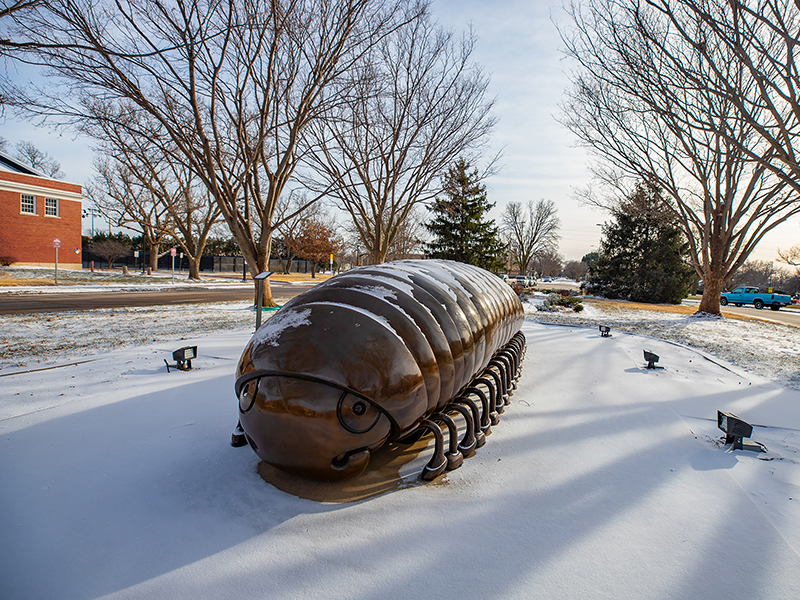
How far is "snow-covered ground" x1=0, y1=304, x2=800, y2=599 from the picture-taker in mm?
2098

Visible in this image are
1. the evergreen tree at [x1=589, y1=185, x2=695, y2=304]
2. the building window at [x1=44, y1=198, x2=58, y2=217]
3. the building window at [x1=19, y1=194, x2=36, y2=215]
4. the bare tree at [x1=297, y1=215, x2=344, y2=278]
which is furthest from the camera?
the bare tree at [x1=297, y1=215, x2=344, y2=278]

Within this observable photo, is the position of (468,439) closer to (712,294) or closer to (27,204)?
(712,294)

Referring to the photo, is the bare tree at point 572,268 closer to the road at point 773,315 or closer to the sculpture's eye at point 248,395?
the road at point 773,315

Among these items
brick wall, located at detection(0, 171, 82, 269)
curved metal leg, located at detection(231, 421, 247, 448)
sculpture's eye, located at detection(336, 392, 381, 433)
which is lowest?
curved metal leg, located at detection(231, 421, 247, 448)

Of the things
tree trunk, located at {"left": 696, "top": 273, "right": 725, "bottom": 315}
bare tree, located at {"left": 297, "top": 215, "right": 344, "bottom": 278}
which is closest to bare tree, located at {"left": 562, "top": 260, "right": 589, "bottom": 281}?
bare tree, located at {"left": 297, "top": 215, "right": 344, "bottom": 278}

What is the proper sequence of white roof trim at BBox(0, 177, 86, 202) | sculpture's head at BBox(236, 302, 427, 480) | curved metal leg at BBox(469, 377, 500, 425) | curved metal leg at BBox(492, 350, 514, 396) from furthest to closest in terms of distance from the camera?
1. white roof trim at BBox(0, 177, 86, 202)
2. curved metal leg at BBox(492, 350, 514, 396)
3. curved metal leg at BBox(469, 377, 500, 425)
4. sculpture's head at BBox(236, 302, 427, 480)

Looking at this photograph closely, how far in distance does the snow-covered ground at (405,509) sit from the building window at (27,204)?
39763mm

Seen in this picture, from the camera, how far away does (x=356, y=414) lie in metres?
2.53

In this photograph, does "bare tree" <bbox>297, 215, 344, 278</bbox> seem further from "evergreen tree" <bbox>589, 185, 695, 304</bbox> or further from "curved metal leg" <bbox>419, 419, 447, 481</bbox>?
"curved metal leg" <bbox>419, 419, 447, 481</bbox>

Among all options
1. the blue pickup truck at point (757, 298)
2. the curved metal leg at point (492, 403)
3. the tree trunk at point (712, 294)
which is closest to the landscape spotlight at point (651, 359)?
the curved metal leg at point (492, 403)

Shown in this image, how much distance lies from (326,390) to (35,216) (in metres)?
44.9

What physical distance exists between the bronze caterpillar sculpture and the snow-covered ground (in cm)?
42

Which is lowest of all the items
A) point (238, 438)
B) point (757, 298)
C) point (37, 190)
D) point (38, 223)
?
point (238, 438)

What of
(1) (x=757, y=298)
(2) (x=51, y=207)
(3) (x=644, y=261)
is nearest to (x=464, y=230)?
(3) (x=644, y=261)
